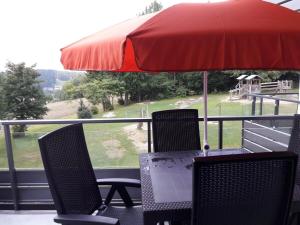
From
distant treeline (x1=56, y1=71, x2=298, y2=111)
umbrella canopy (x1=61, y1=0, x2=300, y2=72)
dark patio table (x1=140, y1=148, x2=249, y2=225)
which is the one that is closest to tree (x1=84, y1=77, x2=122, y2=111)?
distant treeline (x1=56, y1=71, x2=298, y2=111)

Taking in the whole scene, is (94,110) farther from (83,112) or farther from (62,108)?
(62,108)

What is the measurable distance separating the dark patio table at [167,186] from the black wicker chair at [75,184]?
228 mm

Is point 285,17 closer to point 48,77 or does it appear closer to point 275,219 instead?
point 275,219

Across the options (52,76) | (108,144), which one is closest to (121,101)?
(52,76)

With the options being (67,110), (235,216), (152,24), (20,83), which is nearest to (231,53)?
(152,24)

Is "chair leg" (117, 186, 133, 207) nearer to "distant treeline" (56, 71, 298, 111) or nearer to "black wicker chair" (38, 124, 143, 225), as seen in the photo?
"black wicker chair" (38, 124, 143, 225)

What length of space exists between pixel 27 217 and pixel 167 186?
84.0 inches

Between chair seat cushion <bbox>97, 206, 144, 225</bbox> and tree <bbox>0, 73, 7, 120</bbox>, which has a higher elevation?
tree <bbox>0, 73, 7, 120</bbox>

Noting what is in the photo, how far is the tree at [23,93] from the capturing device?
6.66 metres

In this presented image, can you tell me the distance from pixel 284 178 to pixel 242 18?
84 centimetres

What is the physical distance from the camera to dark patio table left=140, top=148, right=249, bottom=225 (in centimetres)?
164

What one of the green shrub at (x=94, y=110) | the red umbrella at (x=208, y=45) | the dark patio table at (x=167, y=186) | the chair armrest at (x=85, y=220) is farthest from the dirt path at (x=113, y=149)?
the green shrub at (x=94, y=110)

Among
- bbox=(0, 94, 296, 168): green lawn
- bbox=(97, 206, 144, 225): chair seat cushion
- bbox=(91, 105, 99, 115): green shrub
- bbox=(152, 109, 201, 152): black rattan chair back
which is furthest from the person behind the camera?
bbox=(91, 105, 99, 115): green shrub

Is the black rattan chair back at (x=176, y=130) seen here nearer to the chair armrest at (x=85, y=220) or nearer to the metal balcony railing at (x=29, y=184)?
the metal balcony railing at (x=29, y=184)
